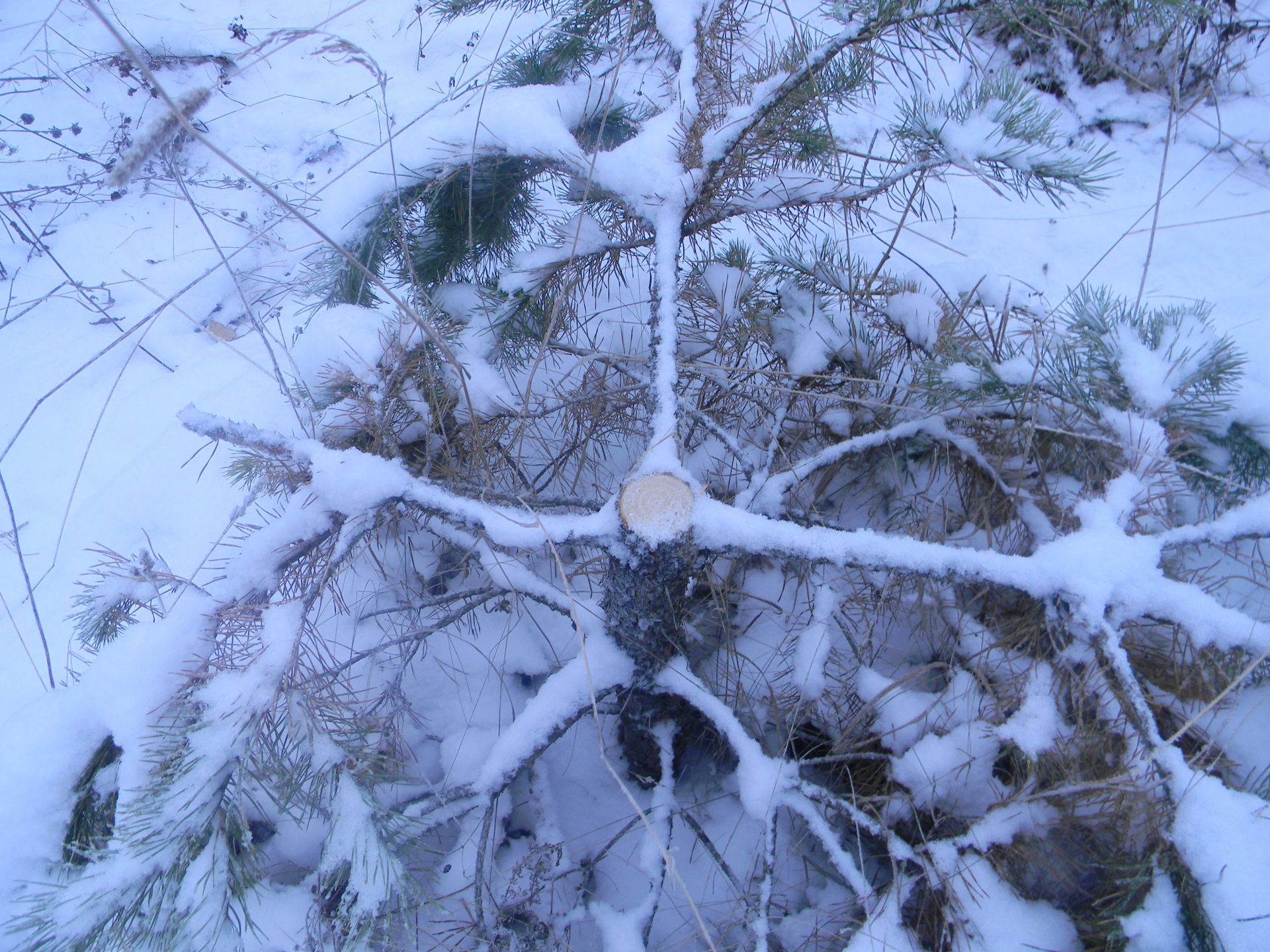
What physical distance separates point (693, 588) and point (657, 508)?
1.56ft

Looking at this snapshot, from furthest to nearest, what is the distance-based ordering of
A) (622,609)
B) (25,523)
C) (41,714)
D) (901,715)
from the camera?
(25,523) < (901,715) < (622,609) < (41,714)

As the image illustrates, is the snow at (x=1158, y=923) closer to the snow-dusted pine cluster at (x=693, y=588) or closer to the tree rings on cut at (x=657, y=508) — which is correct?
the snow-dusted pine cluster at (x=693, y=588)

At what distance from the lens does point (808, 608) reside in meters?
1.42

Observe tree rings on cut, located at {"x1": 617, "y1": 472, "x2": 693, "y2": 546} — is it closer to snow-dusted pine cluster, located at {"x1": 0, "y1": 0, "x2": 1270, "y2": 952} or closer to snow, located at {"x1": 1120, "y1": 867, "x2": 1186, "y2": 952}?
snow-dusted pine cluster, located at {"x1": 0, "y1": 0, "x2": 1270, "y2": 952}

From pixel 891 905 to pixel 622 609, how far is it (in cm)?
58

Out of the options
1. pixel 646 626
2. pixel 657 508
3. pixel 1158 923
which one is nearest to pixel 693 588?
pixel 646 626

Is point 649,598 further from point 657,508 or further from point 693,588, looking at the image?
point 693,588

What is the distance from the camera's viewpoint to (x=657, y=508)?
911 millimetres

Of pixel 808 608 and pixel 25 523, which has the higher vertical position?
pixel 25 523

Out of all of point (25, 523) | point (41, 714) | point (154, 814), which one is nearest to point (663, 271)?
point (154, 814)

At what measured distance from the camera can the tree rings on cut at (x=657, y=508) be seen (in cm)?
91

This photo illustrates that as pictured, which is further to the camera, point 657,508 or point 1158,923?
point 657,508

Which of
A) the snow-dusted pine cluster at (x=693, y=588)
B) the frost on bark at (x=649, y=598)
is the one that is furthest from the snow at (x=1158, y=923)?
the frost on bark at (x=649, y=598)

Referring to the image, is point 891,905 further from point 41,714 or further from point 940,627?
point 41,714
